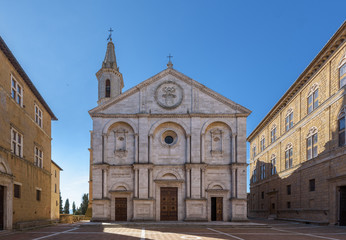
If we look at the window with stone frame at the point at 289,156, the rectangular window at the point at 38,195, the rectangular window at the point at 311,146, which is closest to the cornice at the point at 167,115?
the rectangular window at the point at 311,146

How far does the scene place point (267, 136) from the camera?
4972 cm

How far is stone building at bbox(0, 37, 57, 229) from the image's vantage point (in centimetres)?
2228

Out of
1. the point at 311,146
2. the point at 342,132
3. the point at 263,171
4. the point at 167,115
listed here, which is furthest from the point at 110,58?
the point at 342,132

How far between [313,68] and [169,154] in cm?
1627

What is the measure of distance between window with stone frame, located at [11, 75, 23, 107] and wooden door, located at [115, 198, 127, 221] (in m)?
12.8

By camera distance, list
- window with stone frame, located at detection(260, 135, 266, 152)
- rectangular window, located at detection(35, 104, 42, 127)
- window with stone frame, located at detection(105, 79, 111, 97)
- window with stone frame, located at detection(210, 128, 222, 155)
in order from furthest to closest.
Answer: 1. window with stone frame, located at detection(260, 135, 266, 152)
2. window with stone frame, located at detection(105, 79, 111, 97)
3. window with stone frame, located at detection(210, 128, 222, 155)
4. rectangular window, located at detection(35, 104, 42, 127)

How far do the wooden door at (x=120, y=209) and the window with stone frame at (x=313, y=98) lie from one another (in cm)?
2044

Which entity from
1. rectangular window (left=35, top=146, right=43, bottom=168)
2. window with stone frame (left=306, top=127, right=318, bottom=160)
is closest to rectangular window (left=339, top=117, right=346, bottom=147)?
window with stone frame (left=306, top=127, right=318, bottom=160)

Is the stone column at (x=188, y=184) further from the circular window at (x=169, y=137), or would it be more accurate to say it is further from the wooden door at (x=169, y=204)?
the circular window at (x=169, y=137)

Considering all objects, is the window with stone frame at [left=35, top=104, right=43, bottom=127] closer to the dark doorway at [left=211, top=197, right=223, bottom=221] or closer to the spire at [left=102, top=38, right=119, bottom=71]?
the spire at [left=102, top=38, right=119, bottom=71]

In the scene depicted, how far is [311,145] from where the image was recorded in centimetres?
3269

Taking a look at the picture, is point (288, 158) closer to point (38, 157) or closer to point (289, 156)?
point (289, 156)

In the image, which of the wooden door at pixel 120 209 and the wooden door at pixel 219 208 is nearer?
the wooden door at pixel 120 209

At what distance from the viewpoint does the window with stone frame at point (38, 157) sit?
101ft
